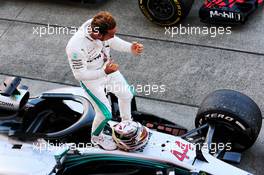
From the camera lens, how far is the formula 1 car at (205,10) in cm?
861

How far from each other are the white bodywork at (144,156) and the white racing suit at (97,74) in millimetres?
424

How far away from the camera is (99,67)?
578cm

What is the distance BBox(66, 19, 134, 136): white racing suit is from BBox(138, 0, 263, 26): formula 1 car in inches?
118

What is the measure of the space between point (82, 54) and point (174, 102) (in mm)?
2443

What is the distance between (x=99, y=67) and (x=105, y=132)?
2.34ft

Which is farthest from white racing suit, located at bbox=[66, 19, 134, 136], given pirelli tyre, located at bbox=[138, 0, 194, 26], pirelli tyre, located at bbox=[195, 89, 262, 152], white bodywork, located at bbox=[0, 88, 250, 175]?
pirelli tyre, located at bbox=[138, 0, 194, 26]

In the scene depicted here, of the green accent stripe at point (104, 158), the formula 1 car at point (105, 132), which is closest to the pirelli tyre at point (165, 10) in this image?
the formula 1 car at point (105, 132)

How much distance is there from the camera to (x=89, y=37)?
548cm

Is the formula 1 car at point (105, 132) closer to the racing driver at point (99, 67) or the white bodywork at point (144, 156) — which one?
the white bodywork at point (144, 156)

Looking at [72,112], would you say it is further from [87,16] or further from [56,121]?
[87,16]

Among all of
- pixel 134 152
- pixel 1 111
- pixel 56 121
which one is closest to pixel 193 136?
pixel 134 152

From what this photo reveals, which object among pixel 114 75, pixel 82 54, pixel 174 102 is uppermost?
pixel 82 54

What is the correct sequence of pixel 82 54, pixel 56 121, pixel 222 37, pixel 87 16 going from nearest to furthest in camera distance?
pixel 82 54, pixel 56 121, pixel 222 37, pixel 87 16

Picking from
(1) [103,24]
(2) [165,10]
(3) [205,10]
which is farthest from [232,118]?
(2) [165,10]
